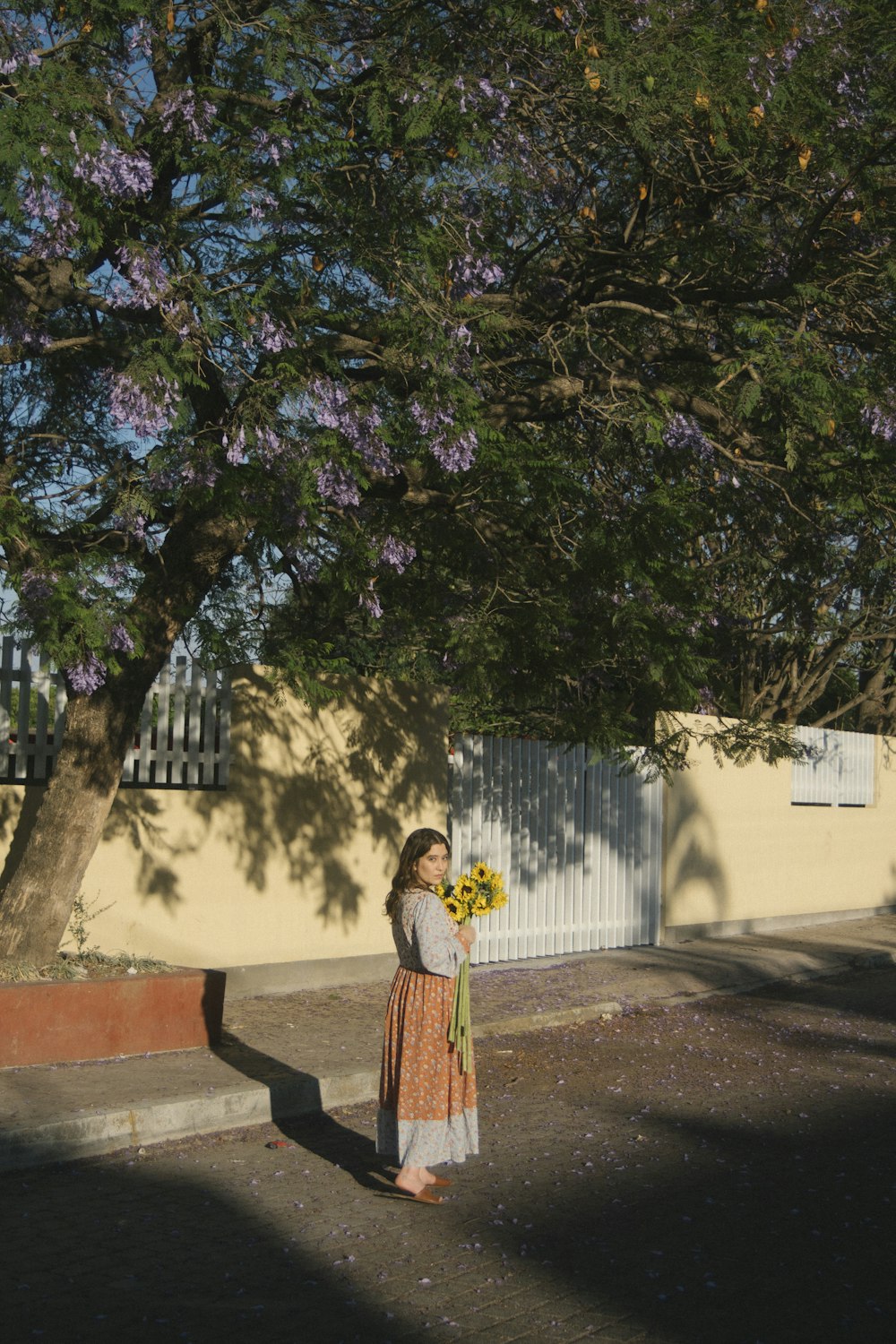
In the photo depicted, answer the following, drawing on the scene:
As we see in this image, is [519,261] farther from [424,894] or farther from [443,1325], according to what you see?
[443,1325]

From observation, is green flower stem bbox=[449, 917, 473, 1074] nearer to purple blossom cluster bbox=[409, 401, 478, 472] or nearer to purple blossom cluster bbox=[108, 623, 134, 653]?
purple blossom cluster bbox=[108, 623, 134, 653]

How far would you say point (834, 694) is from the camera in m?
24.3

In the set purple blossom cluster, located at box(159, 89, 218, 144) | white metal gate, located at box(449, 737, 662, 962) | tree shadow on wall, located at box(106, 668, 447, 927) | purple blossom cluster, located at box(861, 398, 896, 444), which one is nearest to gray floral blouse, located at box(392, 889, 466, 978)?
tree shadow on wall, located at box(106, 668, 447, 927)

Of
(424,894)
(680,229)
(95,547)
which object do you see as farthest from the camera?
(680,229)

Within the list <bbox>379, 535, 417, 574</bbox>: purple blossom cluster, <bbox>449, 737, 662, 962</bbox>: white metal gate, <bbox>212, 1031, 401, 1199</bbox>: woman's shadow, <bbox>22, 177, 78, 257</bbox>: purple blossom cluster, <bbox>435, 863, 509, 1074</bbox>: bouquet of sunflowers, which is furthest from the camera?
<bbox>449, 737, 662, 962</bbox>: white metal gate

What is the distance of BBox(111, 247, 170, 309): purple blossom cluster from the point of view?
25.7ft

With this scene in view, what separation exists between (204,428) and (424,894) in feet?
11.5

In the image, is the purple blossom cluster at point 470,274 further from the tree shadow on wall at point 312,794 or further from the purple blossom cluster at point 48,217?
the tree shadow on wall at point 312,794

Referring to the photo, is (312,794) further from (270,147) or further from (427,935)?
(427,935)

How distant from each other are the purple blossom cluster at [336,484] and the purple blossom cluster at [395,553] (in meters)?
1.15

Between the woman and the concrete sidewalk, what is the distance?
58.2 inches

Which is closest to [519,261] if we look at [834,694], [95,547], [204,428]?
[204,428]

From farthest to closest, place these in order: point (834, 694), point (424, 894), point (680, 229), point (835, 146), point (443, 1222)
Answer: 1. point (834, 694)
2. point (680, 229)
3. point (835, 146)
4. point (424, 894)
5. point (443, 1222)

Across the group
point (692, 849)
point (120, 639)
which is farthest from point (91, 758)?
point (692, 849)
